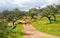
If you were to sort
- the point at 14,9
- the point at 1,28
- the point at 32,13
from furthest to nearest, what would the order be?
1. the point at 32,13
2. the point at 14,9
3. the point at 1,28

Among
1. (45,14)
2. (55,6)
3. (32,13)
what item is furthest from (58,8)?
(32,13)

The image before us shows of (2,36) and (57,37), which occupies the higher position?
(2,36)

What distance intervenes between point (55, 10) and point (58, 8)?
104 inches

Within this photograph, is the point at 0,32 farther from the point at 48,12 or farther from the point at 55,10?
the point at 55,10

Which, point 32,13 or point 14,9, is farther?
point 32,13

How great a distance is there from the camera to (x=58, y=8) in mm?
91188

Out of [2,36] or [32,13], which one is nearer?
[2,36]

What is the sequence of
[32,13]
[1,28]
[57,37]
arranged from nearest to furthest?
[1,28] < [57,37] < [32,13]

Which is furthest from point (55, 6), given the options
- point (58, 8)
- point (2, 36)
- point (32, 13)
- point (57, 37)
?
point (2, 36)

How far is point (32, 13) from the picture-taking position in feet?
456

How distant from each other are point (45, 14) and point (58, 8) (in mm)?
13380

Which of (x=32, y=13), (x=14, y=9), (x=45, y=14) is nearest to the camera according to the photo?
(x=45, y=14)

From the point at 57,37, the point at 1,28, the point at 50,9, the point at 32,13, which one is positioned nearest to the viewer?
the point at 1,28

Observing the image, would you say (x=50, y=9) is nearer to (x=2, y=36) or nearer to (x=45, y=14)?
(x=45, y=14)
